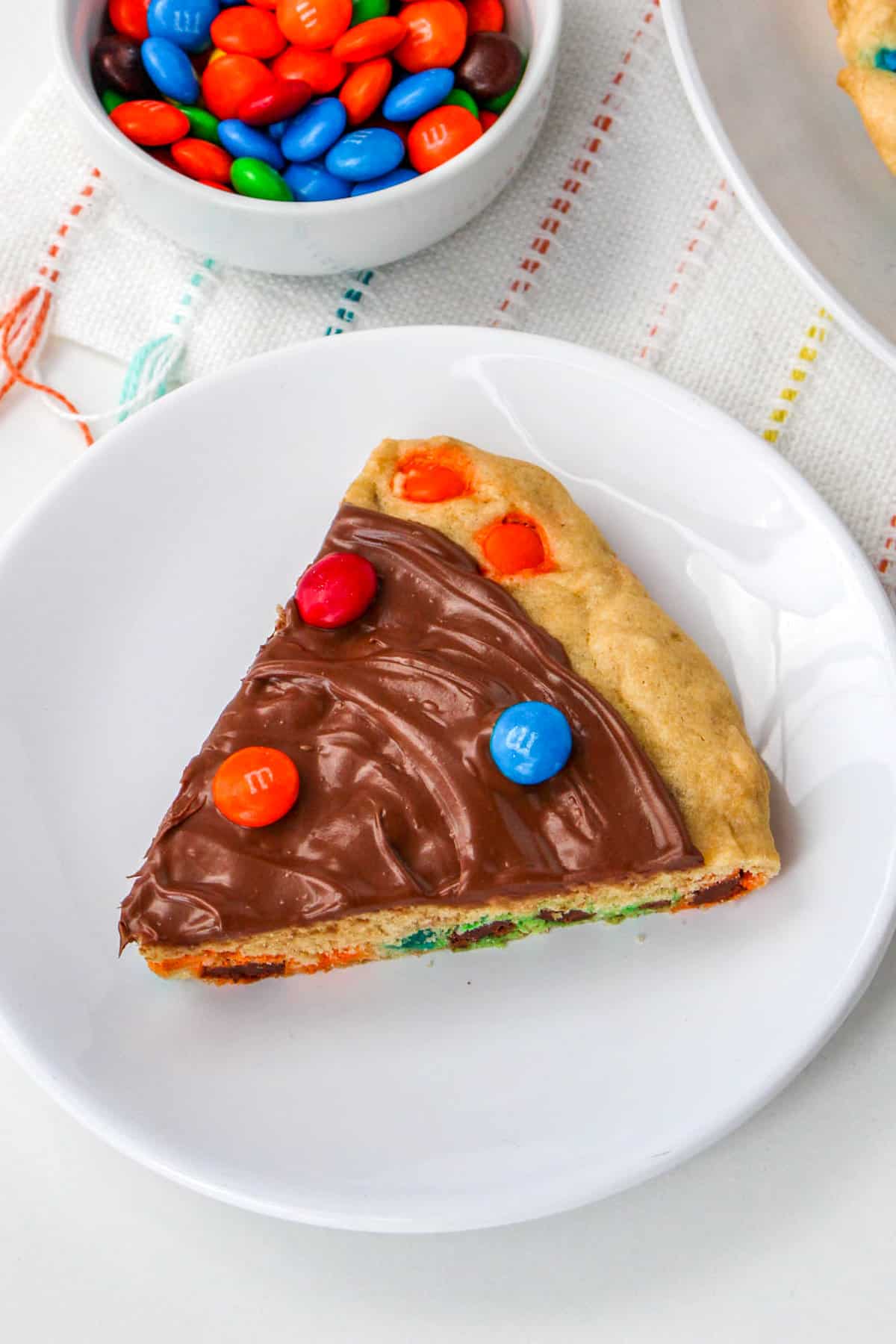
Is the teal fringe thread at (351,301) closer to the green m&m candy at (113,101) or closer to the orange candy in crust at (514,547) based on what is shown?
the green m&m candy at (113,101)

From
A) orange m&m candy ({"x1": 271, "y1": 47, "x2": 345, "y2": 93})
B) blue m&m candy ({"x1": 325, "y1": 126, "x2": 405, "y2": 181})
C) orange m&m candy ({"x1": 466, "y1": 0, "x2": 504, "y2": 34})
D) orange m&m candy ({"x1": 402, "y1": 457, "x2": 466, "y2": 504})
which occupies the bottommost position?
orange m&m candy ({"x1": 402, "y1": 457, "x2": 466, "y2": 504})

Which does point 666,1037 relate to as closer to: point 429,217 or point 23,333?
point 429,217

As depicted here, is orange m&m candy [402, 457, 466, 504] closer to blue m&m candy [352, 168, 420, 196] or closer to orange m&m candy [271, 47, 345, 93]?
blue m&m candy [352, 168, 420, 196]

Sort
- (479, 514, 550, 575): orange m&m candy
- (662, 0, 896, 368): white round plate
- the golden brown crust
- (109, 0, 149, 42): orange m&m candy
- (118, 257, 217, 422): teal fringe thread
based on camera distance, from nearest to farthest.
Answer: (662, 0, 896, 368): white round plate → the golden brown crust → (479, 514, 550, 575): orange m&m candy → (109, 0, 149, 42): orange m&m candy → (118, 257, 217, 422): teal fringe thread

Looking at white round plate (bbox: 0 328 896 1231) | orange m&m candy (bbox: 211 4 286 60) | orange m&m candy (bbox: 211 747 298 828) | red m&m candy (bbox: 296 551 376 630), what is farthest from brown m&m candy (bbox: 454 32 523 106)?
orange m&m candy (bbox: 211 747 298 828)

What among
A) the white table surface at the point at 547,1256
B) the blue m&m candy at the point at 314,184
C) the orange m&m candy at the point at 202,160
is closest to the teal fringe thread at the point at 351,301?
the blue m&m candy at the point at 314,184

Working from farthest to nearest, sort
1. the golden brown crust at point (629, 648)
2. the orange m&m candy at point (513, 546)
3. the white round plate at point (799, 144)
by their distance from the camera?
the orange m&m candy at point (513, 546) < the golden brown crust at point (629, 648) < the white round plate at point (799, 144)

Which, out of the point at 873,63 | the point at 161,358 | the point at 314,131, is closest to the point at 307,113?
the point at 314,131

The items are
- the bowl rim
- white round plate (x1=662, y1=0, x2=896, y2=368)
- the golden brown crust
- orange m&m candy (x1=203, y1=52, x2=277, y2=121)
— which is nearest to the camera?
white round plate (x1=662, y1=0, x2=896, y2=368)
